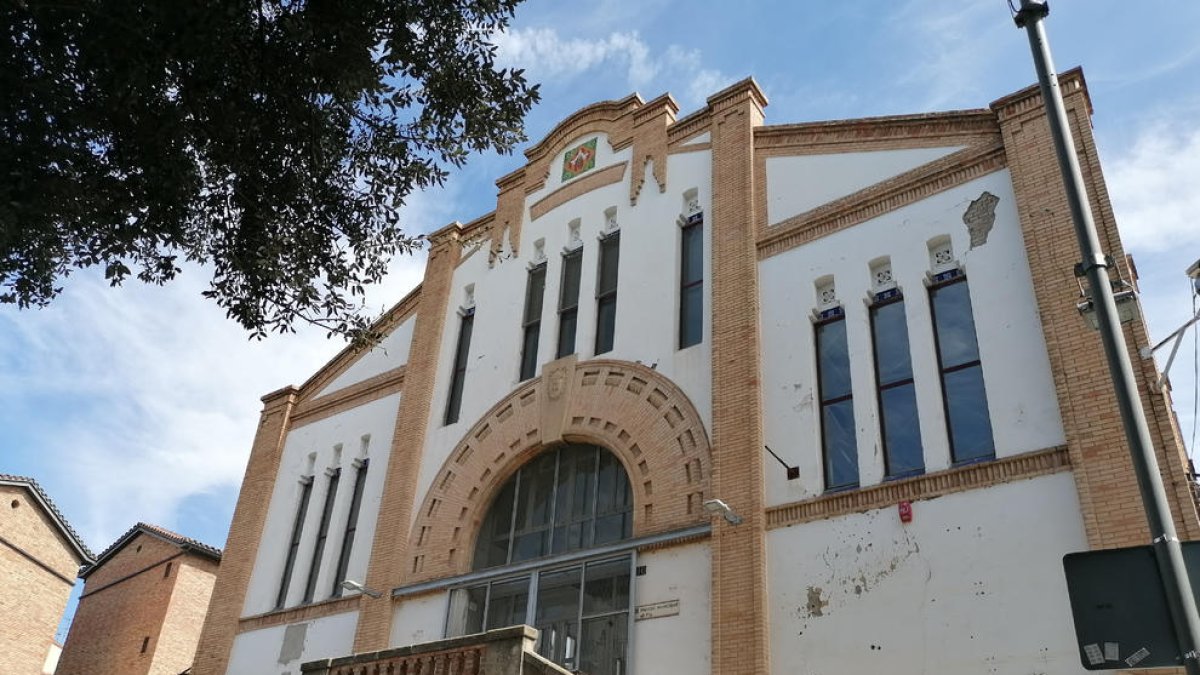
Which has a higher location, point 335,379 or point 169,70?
point 335,379

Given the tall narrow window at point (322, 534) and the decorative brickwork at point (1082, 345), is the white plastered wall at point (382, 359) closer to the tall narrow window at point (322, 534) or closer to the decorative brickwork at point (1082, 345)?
the tall narrow window at point (322, 534)

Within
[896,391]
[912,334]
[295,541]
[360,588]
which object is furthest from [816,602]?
[295,541]

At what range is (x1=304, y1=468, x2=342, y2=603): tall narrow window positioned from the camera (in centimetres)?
1964

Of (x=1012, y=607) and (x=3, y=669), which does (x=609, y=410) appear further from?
(x=3, y=669)

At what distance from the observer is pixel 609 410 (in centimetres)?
1647

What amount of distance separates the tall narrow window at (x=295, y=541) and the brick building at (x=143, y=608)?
790cm

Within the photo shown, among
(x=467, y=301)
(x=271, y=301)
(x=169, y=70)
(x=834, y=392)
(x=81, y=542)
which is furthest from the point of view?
(x=81, y=542)

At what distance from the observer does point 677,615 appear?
1376 centimetres

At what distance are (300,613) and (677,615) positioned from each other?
884 cm

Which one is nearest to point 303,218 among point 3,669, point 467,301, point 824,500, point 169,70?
point 169,70

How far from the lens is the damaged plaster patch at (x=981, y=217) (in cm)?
1371

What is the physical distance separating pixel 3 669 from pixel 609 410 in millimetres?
22056

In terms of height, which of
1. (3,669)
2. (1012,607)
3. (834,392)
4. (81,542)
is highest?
(81,542)

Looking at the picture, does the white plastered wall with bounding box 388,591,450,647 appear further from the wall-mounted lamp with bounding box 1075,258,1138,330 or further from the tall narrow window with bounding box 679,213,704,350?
the wall-mounted lamp with bounding box 1075,258,1138,330
